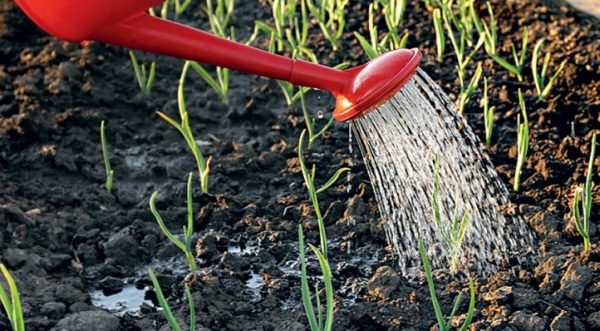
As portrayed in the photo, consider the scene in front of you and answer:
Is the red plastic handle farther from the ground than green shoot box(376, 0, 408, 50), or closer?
closer

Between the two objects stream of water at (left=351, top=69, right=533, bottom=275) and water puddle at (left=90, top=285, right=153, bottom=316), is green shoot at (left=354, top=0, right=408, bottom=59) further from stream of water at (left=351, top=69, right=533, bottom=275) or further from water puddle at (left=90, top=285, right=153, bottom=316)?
water puddle at (left=90, top=285, right=153, bottom=316)

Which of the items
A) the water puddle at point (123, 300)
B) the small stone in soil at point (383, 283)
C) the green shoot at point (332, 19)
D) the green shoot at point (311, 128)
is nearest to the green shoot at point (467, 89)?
the green shoot at point (311, 128)

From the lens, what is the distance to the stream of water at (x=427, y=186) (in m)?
2.70

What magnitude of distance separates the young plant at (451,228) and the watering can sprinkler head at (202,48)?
0.83 feet

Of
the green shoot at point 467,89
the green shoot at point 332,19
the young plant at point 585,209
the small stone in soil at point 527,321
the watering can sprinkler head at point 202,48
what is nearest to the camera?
the watering can sprinkler head at point 202,48

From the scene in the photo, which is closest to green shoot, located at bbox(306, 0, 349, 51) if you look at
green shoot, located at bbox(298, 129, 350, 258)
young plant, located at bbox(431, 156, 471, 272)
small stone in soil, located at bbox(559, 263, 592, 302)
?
green shoot, located at bbox(298, 129, 350, 258)

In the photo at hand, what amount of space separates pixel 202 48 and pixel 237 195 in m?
0.80

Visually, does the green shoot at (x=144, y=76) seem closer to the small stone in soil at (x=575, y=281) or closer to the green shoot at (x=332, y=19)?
the green shoot at (x=332, y=19)

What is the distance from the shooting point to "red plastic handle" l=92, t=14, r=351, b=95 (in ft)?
7.86

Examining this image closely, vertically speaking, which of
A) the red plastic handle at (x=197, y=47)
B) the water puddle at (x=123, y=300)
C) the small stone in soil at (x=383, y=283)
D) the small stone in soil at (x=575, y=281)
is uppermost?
the red plastic handle at (x=197, y=47)

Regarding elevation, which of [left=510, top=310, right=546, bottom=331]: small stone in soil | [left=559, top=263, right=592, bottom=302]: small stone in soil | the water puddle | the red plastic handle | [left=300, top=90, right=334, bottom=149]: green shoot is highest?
the red plastic handle

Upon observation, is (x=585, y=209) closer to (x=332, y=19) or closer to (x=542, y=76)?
(x=542, y=76)

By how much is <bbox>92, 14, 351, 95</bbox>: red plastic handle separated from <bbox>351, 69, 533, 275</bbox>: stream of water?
10.3 inches

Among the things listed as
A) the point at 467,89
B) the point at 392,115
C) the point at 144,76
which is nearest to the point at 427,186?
the point at 392,115
